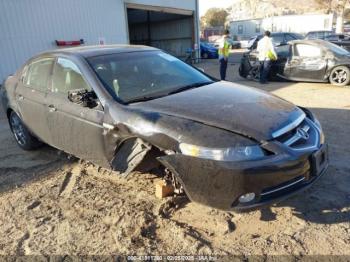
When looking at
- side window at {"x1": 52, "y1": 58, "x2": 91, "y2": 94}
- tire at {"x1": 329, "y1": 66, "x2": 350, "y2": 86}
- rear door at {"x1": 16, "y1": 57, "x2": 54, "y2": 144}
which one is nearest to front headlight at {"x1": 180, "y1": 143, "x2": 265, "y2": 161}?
side window at {"x1": 52, "y1": 58, "x2": 91, "y2": 94}

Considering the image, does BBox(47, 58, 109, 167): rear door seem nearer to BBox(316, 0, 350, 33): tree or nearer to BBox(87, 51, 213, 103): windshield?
BBox(87, 51, 213, 103): windshield

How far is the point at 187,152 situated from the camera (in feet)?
9.10

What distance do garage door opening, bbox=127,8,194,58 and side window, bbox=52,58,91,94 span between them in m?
18.7

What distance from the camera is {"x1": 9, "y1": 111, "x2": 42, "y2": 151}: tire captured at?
16.9 feet

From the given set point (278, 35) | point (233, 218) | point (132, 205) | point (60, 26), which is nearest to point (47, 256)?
point (132, 205)

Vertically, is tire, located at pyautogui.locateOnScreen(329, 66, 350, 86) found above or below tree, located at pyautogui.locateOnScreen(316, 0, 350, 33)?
below

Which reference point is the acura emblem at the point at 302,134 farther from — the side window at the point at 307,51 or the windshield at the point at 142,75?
the side window at the point at 307,51

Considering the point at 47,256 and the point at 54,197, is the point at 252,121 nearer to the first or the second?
the point at 47,256

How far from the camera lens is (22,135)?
5.34m

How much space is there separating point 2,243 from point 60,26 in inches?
503

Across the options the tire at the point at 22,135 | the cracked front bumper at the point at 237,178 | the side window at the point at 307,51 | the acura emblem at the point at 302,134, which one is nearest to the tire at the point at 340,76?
the side window at the point at 307,51

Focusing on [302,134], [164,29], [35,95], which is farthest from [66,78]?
[164,29]

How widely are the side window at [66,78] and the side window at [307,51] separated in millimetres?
7985

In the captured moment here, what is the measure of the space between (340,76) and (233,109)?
7729 mm
